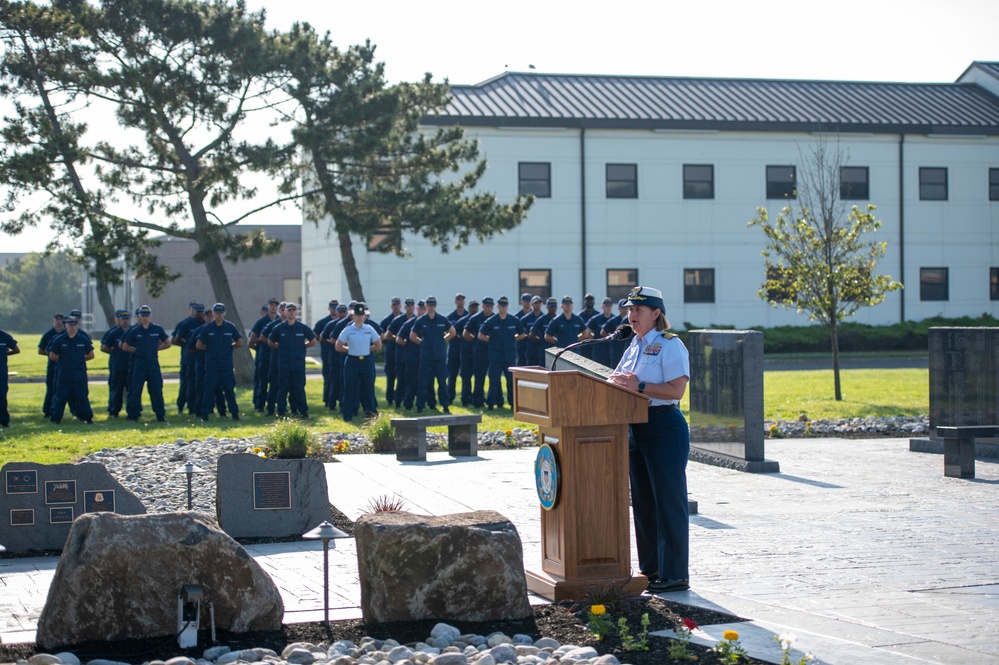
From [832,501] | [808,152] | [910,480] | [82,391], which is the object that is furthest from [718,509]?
[808,152]

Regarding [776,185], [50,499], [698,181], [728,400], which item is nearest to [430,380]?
[728,400]

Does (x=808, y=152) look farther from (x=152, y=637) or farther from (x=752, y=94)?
(x=152, y=637)

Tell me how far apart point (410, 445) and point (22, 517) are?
6267 millimetres

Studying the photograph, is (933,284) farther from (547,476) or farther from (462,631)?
(462,631)

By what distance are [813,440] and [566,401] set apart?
36.3 feet

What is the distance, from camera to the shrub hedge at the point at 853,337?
38.8 m

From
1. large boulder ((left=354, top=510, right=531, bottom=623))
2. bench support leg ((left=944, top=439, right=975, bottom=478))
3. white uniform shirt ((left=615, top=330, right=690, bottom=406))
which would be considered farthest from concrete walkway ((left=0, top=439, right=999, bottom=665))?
white uniform shirt ((left=615, top=330, right=690, bottom=406))

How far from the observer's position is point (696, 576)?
26.3 ft

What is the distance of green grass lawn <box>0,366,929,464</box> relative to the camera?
16.6m

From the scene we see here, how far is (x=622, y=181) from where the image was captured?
132ft

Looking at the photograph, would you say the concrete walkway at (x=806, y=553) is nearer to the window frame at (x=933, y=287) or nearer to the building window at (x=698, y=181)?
the building window at (x=698, y=181)

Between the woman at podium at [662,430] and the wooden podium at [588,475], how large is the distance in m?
0.27

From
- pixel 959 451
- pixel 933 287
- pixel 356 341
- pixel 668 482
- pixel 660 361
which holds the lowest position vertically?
pixel 959 451

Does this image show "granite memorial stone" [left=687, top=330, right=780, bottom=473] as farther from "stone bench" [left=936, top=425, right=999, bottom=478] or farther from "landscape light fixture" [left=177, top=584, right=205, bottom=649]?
"landscape light fixture" [left=177, top=584, right=205, bottom=649]
